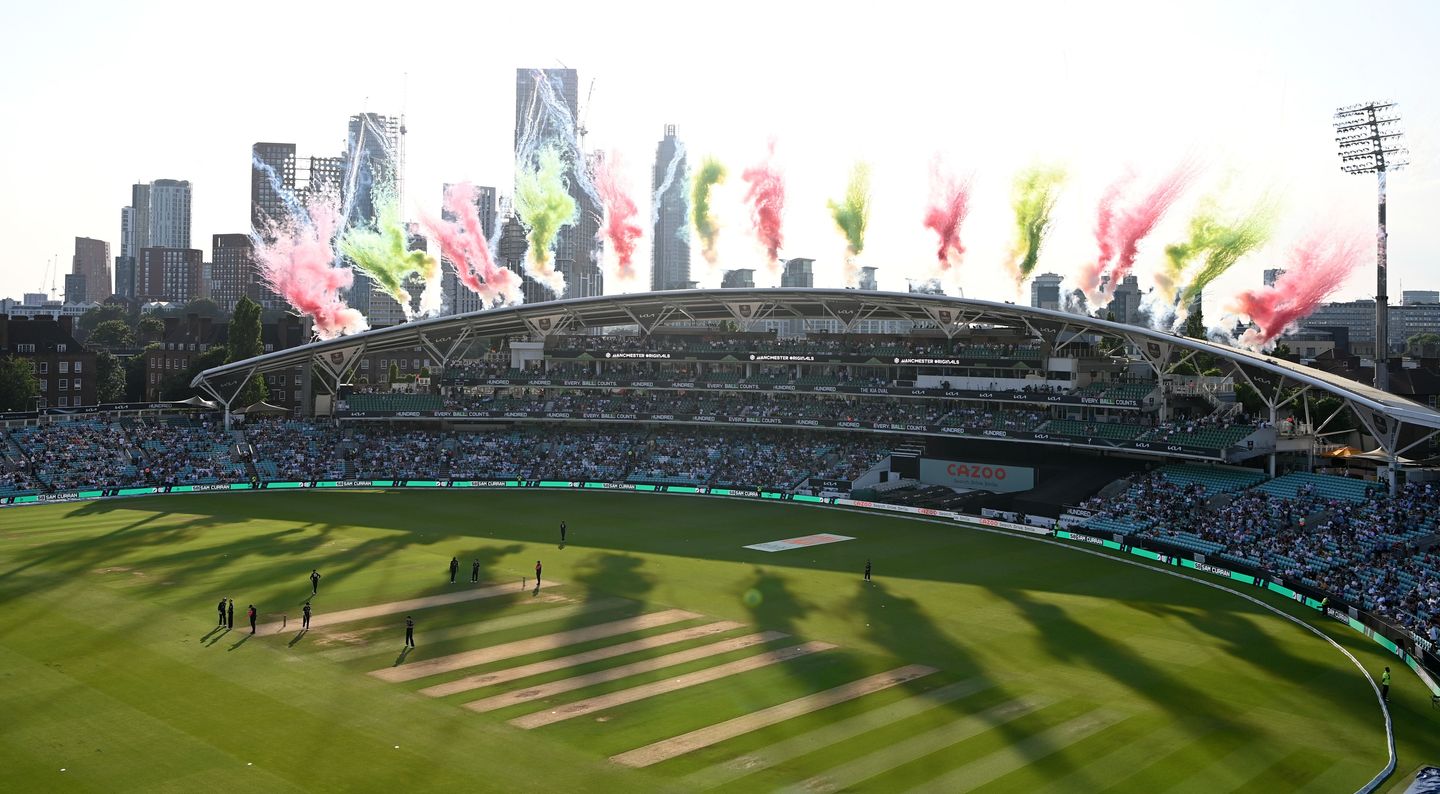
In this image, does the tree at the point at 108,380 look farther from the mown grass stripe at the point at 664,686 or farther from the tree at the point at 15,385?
the mown grass stripe at the point at 664,686

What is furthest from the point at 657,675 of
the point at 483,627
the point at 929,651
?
the point at 929,651

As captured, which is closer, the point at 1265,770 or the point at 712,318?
the point at 1265,770

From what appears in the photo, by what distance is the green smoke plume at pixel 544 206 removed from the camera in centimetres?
8381

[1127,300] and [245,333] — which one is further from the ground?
[1127,300]

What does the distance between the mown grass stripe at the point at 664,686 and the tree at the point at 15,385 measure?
284ft

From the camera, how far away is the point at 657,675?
32.1 metres

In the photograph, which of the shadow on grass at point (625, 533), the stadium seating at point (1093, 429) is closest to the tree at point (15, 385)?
the shadow on grass at point (625, 533)

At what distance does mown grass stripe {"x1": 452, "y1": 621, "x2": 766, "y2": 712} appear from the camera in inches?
1172

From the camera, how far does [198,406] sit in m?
89.1

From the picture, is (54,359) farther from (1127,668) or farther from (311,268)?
(1127,668)

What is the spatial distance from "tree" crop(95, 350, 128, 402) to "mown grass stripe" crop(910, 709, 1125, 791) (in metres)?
116

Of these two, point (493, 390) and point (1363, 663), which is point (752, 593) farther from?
point (493, 390)

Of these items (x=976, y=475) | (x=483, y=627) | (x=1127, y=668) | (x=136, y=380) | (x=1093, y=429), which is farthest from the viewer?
(x=136, y=380)

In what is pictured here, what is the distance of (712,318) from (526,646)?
59.0 meters
